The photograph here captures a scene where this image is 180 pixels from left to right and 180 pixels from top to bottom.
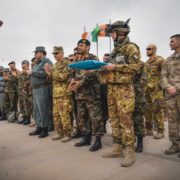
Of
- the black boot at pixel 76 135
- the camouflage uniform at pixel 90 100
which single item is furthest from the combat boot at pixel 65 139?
the camouflage uniform at pixel 90 100

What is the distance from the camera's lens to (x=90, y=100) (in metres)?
4.66

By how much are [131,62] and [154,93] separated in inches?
80.7

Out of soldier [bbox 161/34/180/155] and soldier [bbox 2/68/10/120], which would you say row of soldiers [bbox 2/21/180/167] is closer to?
soldier [bbox 161/34/180/155]

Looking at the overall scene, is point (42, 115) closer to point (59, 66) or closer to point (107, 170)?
point (59, 66)

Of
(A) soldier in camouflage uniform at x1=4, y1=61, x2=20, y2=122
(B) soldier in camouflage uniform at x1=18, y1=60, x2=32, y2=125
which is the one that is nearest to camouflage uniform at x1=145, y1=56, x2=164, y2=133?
(B) soldier in camouflage uniform at x1=18, y1=60, x2=32, y2=125

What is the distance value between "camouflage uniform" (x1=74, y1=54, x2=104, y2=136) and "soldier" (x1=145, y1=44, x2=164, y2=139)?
4.52 feet

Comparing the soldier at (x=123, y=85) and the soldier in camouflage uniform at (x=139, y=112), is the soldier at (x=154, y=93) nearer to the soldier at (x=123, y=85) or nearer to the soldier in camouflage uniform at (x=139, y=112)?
the soldier in camouflage uniform at (x=139, y=112)

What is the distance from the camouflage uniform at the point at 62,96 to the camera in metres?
5.33

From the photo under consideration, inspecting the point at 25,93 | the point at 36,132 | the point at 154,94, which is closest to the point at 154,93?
the point at 154,94

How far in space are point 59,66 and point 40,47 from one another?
2.80ft

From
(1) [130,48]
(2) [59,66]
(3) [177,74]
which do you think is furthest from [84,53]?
(3) [177,74]

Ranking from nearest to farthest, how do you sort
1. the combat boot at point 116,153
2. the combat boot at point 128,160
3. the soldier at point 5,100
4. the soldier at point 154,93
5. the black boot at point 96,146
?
the combat boot at point 128,160 → the combat boot at point 116,153 → the black boot at point 96,146 → the soldier at point 154,93 → the soldier at point 5,100

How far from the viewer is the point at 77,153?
4426mm

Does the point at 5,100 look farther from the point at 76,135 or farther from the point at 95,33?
the point at 95,33
